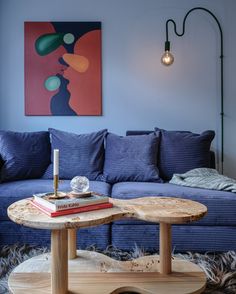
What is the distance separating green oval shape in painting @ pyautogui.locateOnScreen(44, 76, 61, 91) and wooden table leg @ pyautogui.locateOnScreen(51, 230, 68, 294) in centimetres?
199

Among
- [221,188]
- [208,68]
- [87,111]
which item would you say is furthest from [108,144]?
[208,68]

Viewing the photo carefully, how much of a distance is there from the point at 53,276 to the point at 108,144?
4.73ft

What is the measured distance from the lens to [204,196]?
1.97 meters

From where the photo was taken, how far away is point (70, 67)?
9.80ft

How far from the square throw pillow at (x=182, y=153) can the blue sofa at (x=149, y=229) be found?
0.44 m

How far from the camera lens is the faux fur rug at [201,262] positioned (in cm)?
156

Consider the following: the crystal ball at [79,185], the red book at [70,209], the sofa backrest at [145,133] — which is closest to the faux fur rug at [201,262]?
the red book at [70,209]

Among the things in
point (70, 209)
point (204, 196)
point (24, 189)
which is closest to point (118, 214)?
point (70, 209)

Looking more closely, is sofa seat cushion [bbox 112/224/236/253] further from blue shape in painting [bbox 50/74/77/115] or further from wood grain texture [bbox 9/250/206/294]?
blue shape in painting [bbox 50/74/77/115]

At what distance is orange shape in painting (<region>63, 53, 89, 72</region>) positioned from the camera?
2.98m

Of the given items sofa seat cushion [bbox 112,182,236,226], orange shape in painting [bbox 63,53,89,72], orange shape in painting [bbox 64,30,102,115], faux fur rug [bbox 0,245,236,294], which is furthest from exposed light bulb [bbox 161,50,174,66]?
faux fur rug [bbox 0,245,236,294]

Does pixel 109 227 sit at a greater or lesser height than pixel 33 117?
lesser

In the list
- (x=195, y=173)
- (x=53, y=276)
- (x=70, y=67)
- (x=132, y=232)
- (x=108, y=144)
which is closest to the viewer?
(x=53, y=276)

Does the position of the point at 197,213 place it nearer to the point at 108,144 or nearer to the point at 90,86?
the point at 108,144
